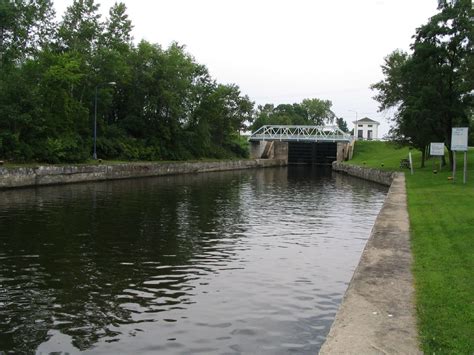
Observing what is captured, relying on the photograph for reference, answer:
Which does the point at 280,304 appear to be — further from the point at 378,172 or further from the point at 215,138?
the point at 215,138

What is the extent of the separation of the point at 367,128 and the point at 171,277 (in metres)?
141

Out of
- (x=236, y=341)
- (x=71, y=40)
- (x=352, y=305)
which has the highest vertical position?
(x=71, y=40)

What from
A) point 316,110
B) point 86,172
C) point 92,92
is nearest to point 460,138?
point 86,172

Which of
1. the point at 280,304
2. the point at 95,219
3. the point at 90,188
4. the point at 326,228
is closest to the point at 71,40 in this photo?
the point at 90,188

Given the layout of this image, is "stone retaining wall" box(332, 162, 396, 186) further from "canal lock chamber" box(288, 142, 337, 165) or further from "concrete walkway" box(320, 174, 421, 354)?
"concrete walkway" box(320, 174, 421, 354)

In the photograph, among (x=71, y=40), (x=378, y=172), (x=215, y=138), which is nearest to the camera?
(x=378, y=172)

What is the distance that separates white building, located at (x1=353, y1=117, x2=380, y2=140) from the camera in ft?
472

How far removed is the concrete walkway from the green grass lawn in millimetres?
197

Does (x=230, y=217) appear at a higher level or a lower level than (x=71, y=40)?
lower

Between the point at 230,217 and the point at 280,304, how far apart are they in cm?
1242

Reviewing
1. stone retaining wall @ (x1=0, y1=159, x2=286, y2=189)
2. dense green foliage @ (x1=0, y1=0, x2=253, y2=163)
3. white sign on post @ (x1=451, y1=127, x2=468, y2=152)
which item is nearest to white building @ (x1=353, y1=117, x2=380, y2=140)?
dense green foliage @ (x1=0, y1=0, x2=253, y2=163)

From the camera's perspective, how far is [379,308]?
319 inches

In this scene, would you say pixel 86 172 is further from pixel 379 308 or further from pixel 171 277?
pixel 379 308

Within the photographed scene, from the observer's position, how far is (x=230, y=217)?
22.7 meters
